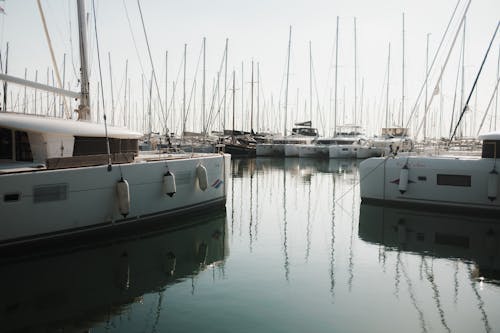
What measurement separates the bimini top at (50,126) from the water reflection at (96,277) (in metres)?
3.61

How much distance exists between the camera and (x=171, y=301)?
848cm

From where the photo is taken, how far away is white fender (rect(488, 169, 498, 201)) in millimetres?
15602

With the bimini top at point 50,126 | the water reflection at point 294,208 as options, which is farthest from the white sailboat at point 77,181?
the water reflection at point 294,208

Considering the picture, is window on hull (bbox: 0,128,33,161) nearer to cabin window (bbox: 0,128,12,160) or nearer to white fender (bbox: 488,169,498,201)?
cabin window (bbox: 0,128,12,160)

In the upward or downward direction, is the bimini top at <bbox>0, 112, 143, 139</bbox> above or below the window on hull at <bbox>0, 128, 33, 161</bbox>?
above

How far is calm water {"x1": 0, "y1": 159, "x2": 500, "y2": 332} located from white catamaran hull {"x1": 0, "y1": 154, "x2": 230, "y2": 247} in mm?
770

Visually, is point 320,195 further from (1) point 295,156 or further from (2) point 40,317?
(1) point 295,156

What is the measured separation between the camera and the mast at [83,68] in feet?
52.0

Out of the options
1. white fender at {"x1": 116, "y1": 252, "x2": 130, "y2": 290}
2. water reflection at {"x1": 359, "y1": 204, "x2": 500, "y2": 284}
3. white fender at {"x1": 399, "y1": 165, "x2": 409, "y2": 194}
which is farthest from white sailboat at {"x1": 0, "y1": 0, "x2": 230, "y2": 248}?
white fender at {"x1": 399, "y1": 165, "x2": 409, "y2": 194}

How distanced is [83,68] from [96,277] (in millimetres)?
9496

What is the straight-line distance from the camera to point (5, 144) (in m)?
12.6

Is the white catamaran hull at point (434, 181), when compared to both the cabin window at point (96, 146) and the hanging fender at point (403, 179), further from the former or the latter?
the cabin window at point (96, 146)

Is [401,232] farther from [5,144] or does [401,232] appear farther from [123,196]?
[5,144]

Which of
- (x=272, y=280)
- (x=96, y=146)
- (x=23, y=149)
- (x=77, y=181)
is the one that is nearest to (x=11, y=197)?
(x=77, y=181)
